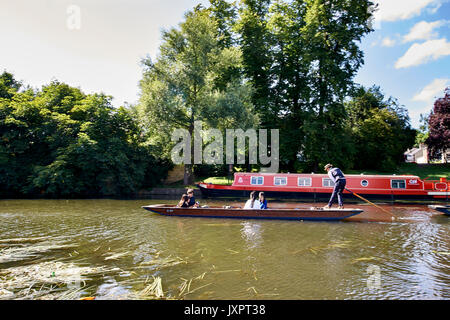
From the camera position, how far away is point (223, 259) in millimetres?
8570

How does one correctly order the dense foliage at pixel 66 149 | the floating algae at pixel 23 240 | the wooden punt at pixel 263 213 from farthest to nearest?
→ the dense foliage at pixel 66 149 → the wooden punt at pixel 263 213 → the floating algae at pixel 23 240

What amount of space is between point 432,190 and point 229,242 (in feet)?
63.3

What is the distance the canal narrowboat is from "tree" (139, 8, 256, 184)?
599 centimetres

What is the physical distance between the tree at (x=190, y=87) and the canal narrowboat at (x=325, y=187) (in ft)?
19.7

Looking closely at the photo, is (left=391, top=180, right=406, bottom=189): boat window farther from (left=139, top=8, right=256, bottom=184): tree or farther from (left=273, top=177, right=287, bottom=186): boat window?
(left=139, top=8, right=256, bottom=184): tree

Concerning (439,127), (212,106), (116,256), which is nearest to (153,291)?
(116,256)

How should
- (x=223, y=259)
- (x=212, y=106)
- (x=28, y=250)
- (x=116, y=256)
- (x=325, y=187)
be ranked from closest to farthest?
(x=223, y=259), (x=116, y=256), (x=28, y=250), (x=325, y=187), (x=212, y=106)

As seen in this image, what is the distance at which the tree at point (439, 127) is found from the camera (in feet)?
108

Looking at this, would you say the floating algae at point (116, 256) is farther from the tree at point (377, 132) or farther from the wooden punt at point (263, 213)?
the tree at point (377, 132)

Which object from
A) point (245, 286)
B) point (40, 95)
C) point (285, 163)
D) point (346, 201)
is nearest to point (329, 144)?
point (285, 163)

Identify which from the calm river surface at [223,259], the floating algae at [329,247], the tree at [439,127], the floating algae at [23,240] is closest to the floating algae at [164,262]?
the calm river surface at [223,259]

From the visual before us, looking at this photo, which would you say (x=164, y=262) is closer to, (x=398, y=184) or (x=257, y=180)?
(x=257, y=180)

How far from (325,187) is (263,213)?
32.9 feet

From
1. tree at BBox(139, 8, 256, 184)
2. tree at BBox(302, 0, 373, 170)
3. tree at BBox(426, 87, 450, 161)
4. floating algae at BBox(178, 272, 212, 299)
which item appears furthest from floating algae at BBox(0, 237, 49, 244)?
tree at BBox(426, 87, 450, 161)
